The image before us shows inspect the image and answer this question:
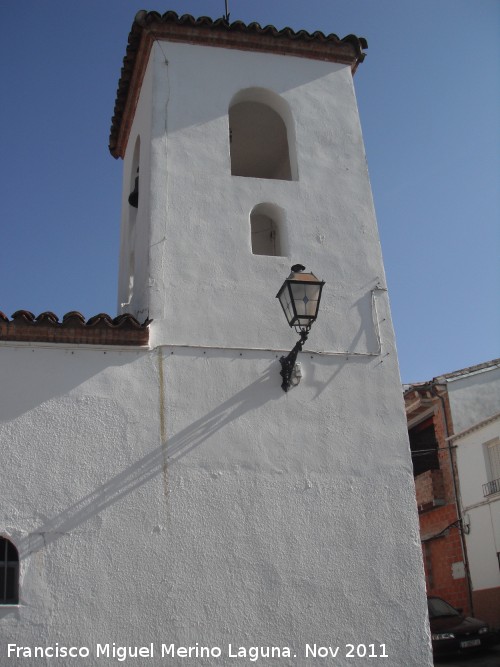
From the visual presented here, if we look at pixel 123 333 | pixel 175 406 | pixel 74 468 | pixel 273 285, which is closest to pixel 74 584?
pixel 74 468

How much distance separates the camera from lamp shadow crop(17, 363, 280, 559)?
5902mm

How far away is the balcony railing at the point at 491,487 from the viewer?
636 inches

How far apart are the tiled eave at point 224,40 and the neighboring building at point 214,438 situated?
18.4 inches

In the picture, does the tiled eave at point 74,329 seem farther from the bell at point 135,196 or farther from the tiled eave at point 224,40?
the tiled eave at point 224,40

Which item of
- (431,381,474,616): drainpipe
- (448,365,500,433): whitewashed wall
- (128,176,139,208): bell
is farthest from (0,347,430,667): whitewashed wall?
(448,365,500,433): whitewashed wall

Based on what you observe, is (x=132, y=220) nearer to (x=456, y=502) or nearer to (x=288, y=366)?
(x=288, y=366)

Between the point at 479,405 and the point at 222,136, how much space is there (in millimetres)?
13119

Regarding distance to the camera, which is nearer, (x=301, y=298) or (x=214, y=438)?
(x=301, y=298)

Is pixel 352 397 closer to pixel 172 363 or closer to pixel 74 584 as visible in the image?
pixel 172 363

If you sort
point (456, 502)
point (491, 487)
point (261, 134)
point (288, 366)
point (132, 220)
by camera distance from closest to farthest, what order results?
point (288, 366) → point (132, 220) → point (261, 134) → point (491, 487) → point (456, 502)

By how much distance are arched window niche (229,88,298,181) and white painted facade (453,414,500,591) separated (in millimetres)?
9145

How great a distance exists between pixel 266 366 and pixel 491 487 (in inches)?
442

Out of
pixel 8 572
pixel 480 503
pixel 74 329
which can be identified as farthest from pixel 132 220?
pixel 480 503

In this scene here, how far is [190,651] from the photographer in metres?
5.80
